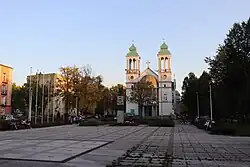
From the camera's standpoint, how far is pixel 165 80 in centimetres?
11631

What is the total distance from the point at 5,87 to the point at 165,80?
57.2 metres

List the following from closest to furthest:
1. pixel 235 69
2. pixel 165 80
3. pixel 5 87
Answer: pixel 235 69, pixel 5 87, pixel 165 80

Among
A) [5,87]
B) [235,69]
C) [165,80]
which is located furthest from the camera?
[165,80]

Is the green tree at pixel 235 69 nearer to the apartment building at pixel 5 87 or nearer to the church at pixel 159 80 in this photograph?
the apartment building at pixel 5 87

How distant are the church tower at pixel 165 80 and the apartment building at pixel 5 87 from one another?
54.0 metres

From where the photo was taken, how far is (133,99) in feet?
277

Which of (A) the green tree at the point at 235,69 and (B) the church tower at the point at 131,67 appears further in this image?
(B) the church tower at the point at 131,67

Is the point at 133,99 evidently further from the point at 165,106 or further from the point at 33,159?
the point at 33,159

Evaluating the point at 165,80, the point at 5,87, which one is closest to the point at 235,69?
the point at 5,87

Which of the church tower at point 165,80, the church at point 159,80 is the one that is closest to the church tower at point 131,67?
the church at point 159,80

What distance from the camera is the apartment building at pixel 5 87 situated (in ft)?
254

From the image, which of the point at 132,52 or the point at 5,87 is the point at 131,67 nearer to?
the point at 132,52

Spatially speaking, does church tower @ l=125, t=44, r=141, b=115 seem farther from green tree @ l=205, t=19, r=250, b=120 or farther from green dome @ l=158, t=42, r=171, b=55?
green tree @ l=205, t=19, r=250, b=120

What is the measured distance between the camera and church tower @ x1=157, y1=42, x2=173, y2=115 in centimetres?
11606
